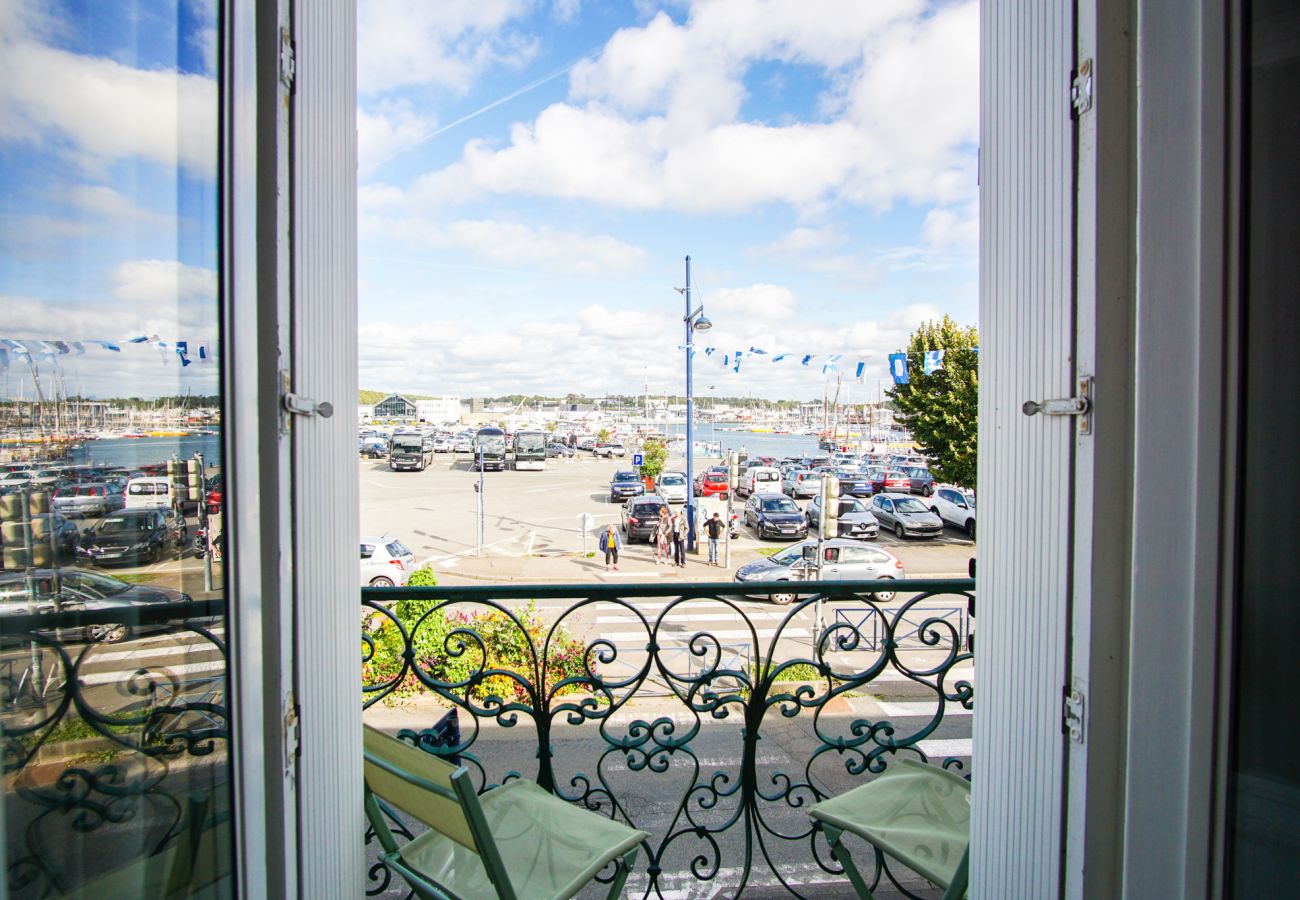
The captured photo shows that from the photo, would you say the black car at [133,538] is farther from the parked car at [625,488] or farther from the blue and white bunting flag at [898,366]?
the parked car at [625,488]

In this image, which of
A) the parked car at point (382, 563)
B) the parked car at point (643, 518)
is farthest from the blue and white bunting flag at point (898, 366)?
the parked car at point (382, 563)

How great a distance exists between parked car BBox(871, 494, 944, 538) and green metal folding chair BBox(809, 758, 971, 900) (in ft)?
79.1

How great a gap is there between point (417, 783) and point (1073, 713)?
1370 mm

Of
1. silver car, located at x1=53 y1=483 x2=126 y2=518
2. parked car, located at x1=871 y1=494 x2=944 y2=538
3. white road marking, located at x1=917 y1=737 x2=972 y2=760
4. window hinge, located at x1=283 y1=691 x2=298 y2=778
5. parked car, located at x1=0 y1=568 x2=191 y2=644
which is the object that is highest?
silver car, located at x1=53 y1=483 x2=126 y2=518

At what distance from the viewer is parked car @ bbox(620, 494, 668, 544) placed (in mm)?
23531

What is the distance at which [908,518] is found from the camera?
25.0 meters

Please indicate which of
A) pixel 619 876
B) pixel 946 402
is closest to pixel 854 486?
pixel 946 402

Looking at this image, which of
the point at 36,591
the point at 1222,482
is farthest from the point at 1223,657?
the point at 36,591

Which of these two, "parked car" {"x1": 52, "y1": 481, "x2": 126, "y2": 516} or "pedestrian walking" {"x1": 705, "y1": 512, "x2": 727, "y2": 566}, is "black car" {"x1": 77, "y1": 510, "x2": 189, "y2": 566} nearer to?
"parked car" {"x1": 52, "y1": 481, "x2": 126, "y2": 516}

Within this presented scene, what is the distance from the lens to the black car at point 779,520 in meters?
24.5

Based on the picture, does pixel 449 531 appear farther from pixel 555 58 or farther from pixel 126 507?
pixel 126 507

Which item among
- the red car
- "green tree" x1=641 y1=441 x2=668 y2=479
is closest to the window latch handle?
the red car

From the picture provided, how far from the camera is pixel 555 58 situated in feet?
33.3

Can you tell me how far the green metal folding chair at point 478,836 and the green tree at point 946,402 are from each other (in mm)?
22884
